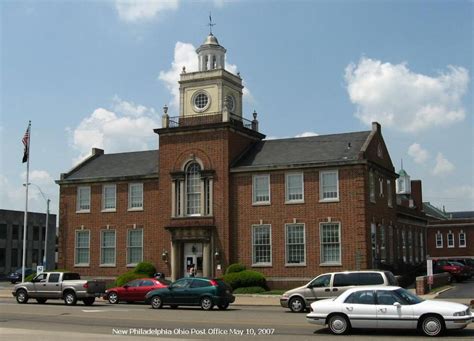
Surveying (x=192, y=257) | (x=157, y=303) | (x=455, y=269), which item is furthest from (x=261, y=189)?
(x=455, y=269)

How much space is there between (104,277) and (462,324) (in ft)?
108

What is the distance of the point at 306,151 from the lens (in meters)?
42.0

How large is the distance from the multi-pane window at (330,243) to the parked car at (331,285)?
40.8 ft

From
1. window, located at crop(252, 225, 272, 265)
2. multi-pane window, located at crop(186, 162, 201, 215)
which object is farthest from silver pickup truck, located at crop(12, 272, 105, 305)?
multi-pane window, located at crop(186, 162, 201, 215)

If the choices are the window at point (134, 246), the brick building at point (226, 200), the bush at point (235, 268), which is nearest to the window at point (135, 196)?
the brick building at point (226, 200)

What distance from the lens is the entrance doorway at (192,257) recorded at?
42.4 meters

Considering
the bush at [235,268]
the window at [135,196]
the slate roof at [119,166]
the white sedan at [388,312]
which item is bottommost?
the white sedan at [388,312]

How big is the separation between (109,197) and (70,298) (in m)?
16.9

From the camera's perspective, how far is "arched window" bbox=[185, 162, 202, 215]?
141ft

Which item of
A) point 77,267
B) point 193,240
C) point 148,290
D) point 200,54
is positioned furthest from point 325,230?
point 77,267

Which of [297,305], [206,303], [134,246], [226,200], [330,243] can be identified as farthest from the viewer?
[134,246]

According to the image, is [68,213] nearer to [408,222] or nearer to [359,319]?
[408,222]

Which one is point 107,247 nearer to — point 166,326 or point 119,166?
point 119,166

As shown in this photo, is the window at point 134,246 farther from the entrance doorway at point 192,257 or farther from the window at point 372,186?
the window at point 372,186
